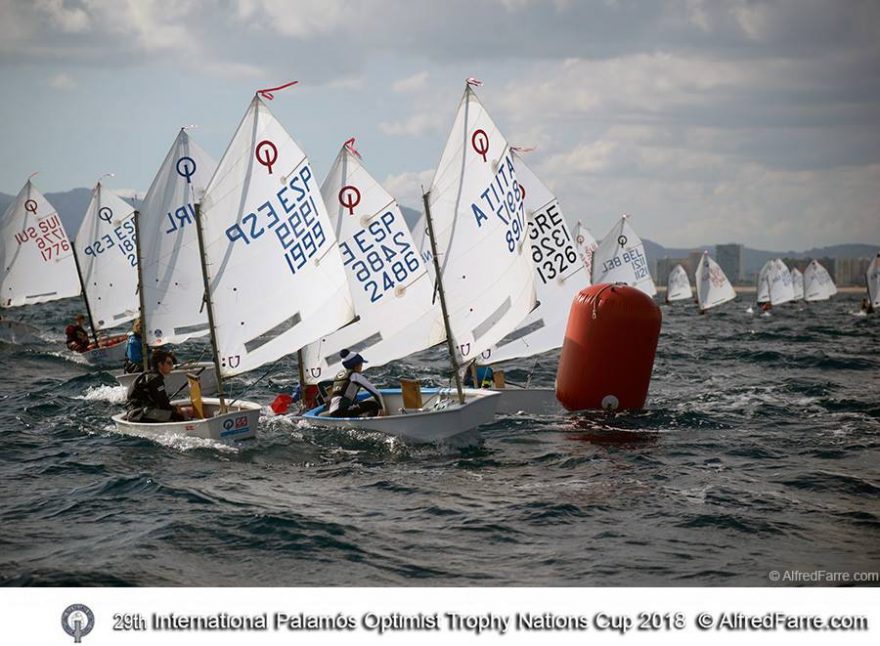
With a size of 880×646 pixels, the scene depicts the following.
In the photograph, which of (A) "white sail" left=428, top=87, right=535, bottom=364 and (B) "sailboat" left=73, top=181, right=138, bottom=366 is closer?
(A) "white sail" left=428, top=87, right=535, bottom=364

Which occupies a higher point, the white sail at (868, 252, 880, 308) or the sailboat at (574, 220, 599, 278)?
the sailboat at (574, 220, 599, 278)

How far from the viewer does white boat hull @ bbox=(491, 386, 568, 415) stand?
66.3 feet

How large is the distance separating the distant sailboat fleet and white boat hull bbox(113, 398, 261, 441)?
0.03m

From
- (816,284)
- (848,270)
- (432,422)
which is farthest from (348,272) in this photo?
(848,270)

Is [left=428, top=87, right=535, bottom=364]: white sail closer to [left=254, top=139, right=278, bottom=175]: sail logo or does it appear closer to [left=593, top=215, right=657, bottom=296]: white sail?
[left=254, top=139, right=278, bottom=175]: sail logo

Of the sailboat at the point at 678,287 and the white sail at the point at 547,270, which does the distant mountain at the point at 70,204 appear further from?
the sailboat at the point at 678,287

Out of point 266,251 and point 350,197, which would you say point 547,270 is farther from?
point 266,251

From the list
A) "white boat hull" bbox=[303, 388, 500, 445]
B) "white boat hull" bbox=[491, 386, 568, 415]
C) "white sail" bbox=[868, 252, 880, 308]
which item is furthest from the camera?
"white sail" bbox=[868, 252, 880, 308]

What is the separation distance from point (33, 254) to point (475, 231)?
22.1 m

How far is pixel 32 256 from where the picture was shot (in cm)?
3488

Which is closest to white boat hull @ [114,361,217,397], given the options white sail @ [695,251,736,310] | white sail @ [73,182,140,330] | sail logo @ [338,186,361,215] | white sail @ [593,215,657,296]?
sail logo @ [338,186,361,215]

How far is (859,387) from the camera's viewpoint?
25.2m

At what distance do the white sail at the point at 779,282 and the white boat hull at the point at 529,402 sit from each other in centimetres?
6469
